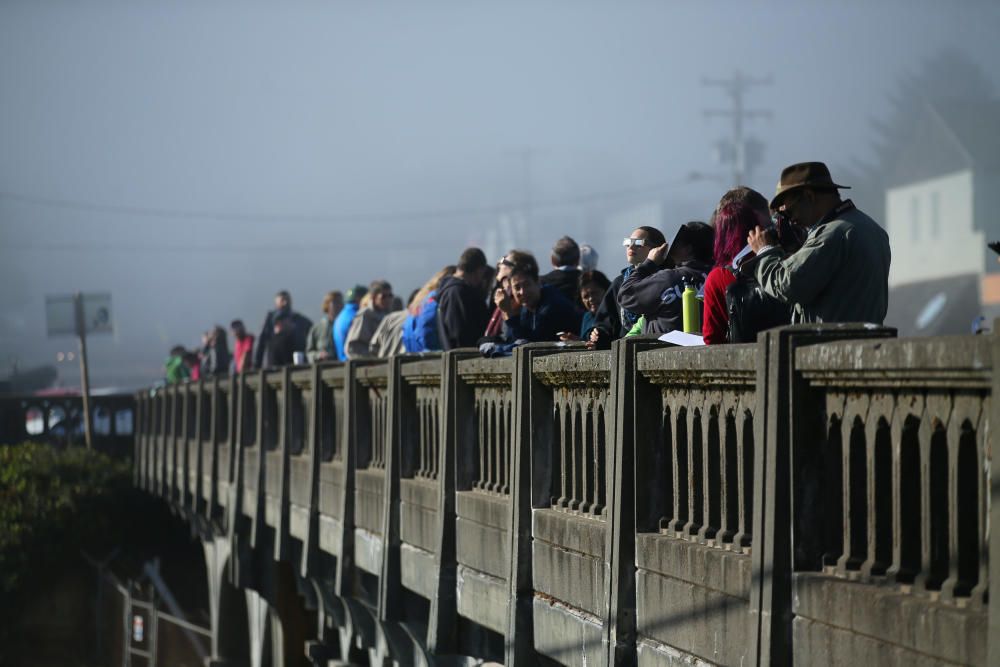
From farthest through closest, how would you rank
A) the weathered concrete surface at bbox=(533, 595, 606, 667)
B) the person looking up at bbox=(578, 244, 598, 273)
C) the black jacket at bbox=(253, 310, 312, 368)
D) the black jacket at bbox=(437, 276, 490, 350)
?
the black jacket at bbox=(253, 310, 312, 368) < the person looking up at bbox=(578, 244, 598, 273) < the black jacket at bbox=(437, 276, 490, 350) < the weathered concrete surface at bbox=(533, 595, 606, 667)

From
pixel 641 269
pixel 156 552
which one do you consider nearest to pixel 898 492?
pixel 641 269

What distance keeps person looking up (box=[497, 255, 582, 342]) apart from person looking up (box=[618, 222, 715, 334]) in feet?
7.22

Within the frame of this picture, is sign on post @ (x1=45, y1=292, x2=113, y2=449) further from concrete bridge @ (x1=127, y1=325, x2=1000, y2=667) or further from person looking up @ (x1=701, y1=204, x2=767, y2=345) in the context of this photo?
person looking up @ (x1=701, y1=204, x2=767, y2=345)

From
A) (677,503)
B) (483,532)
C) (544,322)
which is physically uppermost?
(544,322)

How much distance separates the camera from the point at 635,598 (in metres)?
8.06

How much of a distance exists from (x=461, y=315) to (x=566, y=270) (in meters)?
1.14

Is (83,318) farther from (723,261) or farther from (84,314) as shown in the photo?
(723,261)

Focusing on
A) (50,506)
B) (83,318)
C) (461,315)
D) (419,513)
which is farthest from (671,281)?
(83,318)

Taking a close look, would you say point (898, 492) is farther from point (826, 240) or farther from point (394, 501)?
point (394, 501)

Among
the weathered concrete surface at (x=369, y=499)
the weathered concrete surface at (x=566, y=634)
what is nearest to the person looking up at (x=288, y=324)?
the weathered concrete surface at (x=369, y=499)

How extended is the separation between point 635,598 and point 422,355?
5.41 m

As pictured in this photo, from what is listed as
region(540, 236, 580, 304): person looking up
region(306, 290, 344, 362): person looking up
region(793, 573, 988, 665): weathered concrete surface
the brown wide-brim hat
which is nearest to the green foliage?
region(306, 290, 344, 362): person looking up

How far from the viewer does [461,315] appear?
13.2 m

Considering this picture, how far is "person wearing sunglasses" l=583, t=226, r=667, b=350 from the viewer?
30.9 ft
